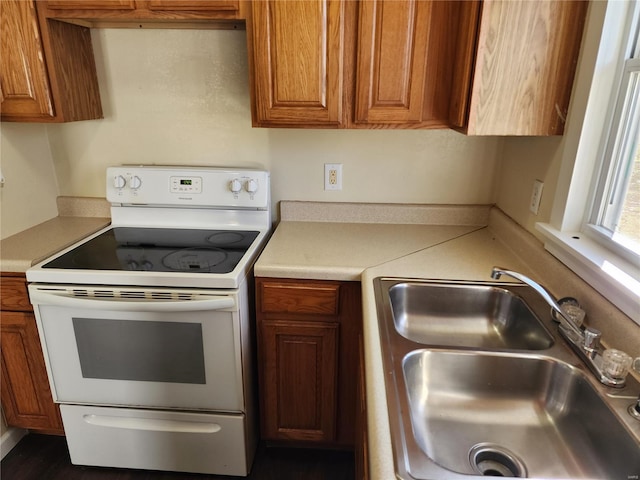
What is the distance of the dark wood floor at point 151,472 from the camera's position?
1.72 m

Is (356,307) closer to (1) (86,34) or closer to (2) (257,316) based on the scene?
(2) (257,316)

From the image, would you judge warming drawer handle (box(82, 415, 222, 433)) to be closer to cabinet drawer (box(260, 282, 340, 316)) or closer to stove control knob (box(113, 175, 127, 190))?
cabinet drawer (box(260, 282, 340, 316))

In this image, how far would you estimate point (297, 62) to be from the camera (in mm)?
1437

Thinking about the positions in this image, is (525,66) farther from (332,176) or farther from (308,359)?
(308,359)

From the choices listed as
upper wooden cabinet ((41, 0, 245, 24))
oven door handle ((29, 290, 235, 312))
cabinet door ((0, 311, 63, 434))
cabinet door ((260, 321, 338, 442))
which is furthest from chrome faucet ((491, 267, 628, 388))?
cabinet door ((0, 311, 63, 434))

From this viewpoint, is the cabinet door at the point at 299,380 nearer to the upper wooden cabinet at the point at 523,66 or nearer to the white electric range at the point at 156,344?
the white electric range at the point at 156,344

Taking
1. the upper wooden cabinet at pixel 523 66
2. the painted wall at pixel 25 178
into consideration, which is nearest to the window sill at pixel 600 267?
the upper wooden cabinet at pixel 523 66

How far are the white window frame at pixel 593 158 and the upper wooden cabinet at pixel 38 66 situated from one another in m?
1.80

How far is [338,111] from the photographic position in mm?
1497

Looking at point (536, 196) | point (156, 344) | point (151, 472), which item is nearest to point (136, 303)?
point (156, 344)

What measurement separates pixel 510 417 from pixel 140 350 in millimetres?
1194

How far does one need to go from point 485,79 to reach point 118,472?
2003 millimetres

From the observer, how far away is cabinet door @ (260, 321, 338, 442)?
1580mm

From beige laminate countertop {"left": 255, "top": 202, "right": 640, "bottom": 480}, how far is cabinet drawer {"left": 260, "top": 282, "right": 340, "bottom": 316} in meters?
0.05
